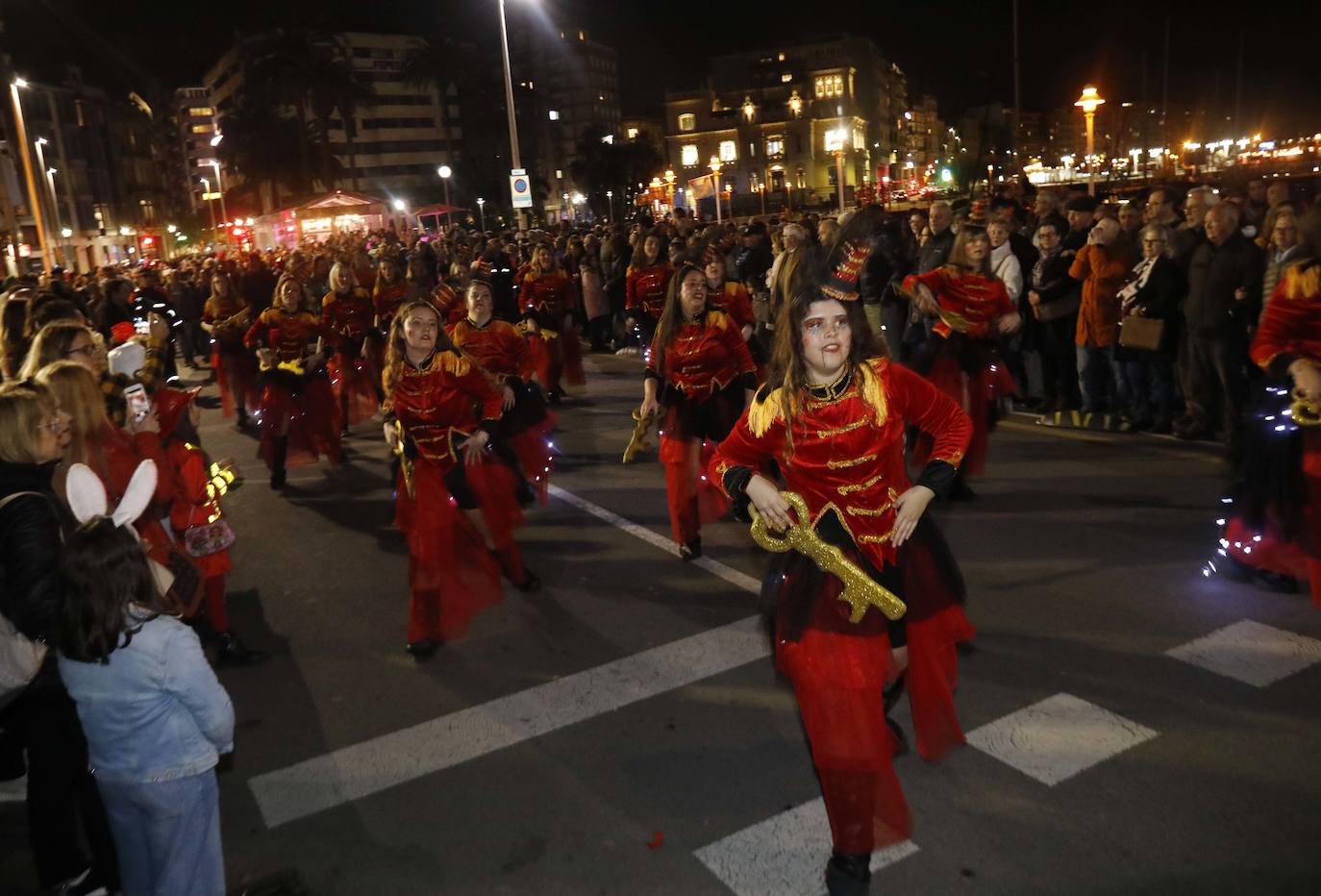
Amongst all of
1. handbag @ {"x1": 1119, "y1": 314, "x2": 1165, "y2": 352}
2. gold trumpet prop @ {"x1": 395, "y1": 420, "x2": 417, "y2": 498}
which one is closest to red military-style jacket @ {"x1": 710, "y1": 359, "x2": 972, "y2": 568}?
gold trumpet prop @ {"x1": 395, "y1": 420, "x2": 417, "y2": 498}

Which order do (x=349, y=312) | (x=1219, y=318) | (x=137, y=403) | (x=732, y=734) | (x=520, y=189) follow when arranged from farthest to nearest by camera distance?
(x=520, y=189), (x=349, y=312), (x=1219, y=318), (x=137, y=403), (x=732, y=734)

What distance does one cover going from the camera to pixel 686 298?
267 inches

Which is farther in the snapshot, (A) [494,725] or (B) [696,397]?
(B) [696,397]

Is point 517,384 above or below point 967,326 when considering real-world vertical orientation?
below

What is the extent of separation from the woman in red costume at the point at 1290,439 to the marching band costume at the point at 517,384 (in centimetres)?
476

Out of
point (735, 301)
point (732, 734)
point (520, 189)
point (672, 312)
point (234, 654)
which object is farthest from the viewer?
point (520, 189)

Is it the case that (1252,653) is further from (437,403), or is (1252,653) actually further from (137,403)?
(137,403)

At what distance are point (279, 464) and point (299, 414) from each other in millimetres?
521

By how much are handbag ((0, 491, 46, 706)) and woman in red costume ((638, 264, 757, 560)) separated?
3.95 m

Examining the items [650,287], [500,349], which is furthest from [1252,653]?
[650,287]

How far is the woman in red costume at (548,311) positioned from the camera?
12742 mm

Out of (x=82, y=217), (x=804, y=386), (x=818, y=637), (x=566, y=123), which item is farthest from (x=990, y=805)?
(x=566, y=123)

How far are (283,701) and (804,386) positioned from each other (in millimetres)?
3357

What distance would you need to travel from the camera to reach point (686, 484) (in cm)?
706
